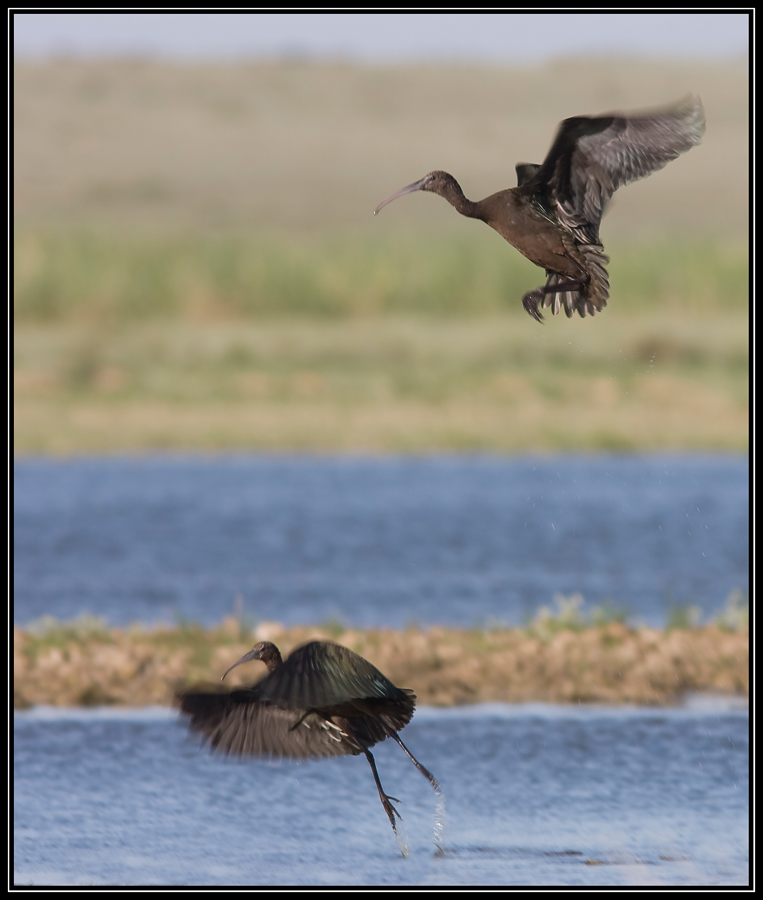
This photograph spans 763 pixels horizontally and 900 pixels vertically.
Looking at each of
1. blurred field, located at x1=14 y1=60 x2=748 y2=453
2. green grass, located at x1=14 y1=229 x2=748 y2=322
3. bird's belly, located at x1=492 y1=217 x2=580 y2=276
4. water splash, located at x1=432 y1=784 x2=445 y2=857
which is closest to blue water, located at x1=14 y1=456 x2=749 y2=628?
blurred field, located at x1=14 y1=60 x2=748 y2=453

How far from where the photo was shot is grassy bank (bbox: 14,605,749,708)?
9.44m

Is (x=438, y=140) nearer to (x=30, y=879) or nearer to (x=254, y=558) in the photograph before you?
(x=254, y=558)

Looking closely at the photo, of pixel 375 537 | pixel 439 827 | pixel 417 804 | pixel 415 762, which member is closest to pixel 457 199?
pixel 415 762

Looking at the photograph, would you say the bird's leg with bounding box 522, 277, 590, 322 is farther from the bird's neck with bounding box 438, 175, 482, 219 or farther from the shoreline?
the shoreline

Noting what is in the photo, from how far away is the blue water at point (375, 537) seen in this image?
12.1 meters

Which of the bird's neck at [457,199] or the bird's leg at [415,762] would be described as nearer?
the bird's neck at [457,199]

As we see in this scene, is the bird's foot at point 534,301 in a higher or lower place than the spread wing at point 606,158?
lower

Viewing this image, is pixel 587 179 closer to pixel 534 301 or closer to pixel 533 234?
pixel 533 234

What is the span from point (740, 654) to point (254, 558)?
555 centimetres

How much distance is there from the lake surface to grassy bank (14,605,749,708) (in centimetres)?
22

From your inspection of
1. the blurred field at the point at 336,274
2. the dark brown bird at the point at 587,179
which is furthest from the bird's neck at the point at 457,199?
the blurred field at the point at 336,274

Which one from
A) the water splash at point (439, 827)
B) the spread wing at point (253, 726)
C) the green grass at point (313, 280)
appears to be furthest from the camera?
the green grass at point (313, 280)

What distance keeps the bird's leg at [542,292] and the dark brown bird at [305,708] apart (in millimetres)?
1506

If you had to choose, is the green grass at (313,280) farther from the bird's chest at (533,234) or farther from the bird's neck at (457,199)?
the bird's chest at (533,234)
